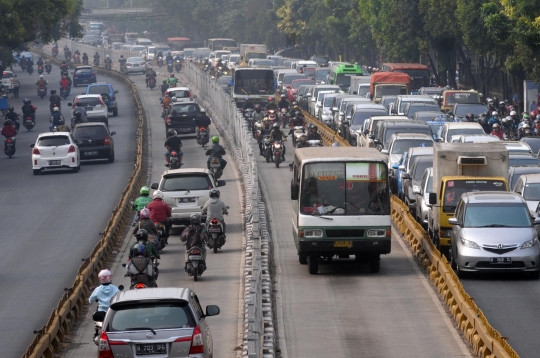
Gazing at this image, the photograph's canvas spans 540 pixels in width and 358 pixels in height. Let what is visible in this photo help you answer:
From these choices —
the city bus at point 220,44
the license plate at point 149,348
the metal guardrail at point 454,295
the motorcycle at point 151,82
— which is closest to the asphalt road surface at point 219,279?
the metal guardrail at point 454,295

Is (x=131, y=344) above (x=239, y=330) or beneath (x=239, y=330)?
above

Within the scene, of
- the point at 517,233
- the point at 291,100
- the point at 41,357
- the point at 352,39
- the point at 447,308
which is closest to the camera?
the point at 41,357

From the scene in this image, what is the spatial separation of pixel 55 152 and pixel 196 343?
3114cm

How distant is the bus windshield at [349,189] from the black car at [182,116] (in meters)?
29.5

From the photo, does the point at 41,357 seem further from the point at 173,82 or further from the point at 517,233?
the point at 173,82

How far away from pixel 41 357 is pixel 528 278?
9936mm

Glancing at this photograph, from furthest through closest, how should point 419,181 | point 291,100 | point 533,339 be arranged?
1. point 291,100
2. point 419,181
3. point 533,339

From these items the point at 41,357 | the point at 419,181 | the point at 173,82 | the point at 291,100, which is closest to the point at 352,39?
the point at 173,82

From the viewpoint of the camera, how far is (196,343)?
1345 cm

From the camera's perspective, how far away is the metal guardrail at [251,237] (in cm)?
1514

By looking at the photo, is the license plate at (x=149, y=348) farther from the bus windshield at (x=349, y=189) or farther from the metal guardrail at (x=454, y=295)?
the bus windshield at (x=349, y=189)

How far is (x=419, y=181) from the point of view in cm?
3002

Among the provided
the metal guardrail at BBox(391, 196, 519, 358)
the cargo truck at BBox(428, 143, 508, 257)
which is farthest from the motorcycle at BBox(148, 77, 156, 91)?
the cargo truck at BBox(428, 143, 508, 257)

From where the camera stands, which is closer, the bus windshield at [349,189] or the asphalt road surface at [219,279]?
the asphalt road surface at [219,279]
